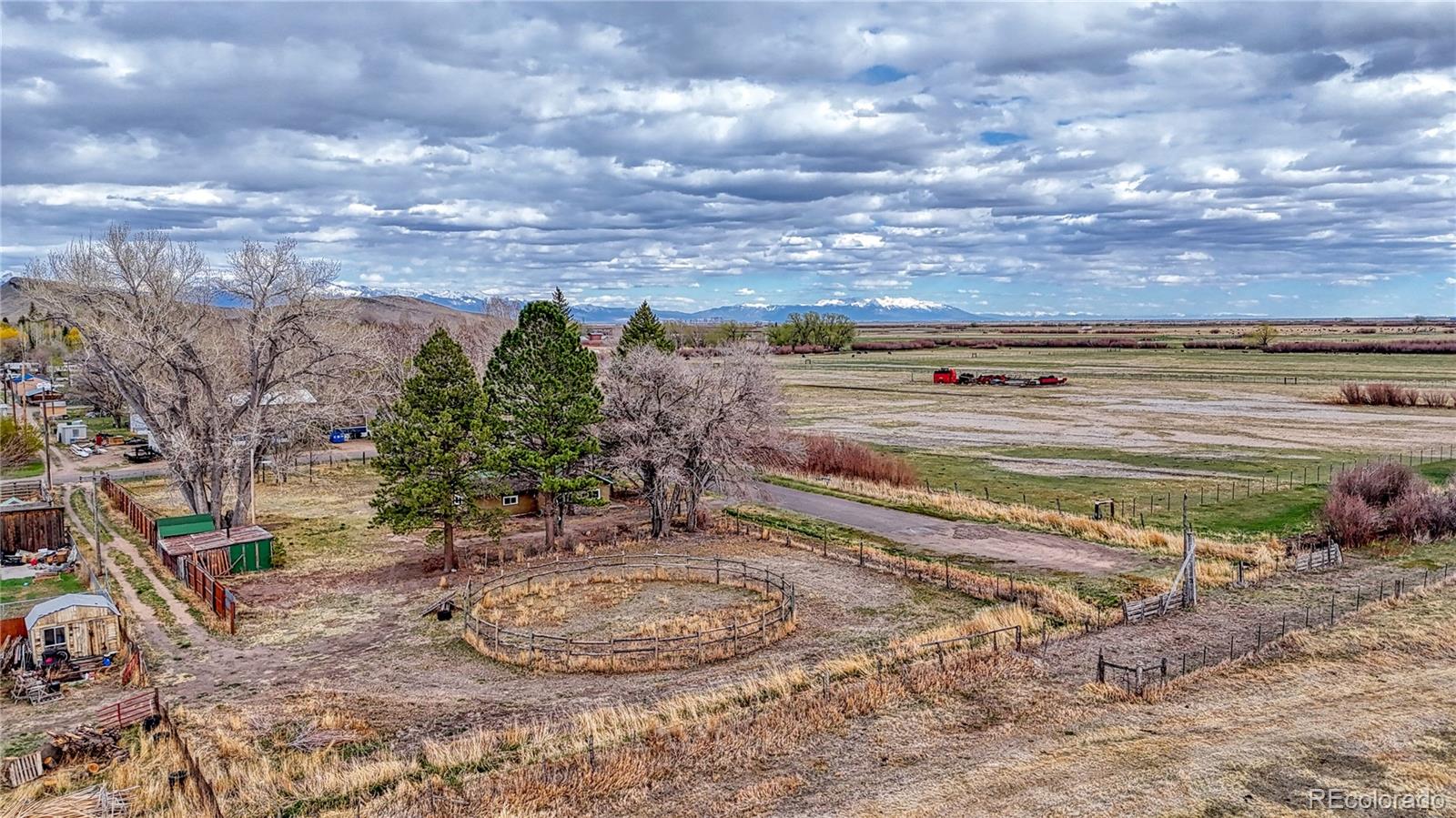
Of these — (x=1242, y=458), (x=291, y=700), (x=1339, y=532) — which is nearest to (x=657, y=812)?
(x=291, y=700)

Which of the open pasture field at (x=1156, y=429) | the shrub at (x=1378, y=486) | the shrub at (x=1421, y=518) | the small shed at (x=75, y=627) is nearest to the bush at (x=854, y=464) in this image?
the open pasture field at (x=1156, y=429)

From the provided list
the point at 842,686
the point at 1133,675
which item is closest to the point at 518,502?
the point at 842,686

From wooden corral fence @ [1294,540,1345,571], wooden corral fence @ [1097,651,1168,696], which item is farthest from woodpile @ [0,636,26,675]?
wooden corral fence @ [1294,540,1345,571]

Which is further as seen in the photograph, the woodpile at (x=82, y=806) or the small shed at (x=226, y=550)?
the small shed at (x=226, y=550)

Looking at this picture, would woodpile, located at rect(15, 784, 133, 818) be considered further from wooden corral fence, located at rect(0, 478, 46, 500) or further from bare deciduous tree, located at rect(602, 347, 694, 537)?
wooden corral fence, located at rect(0, 478, 46, 500)

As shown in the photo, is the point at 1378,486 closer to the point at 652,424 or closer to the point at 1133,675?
the point at 1133,675

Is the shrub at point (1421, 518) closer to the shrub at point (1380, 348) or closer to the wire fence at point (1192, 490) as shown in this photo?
the wire fence at point (1192, 490)

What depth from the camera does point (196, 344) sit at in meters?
42.4

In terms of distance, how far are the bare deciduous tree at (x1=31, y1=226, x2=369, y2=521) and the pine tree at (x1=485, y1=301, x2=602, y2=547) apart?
30.9 feet

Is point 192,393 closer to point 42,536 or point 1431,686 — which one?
point 42,536

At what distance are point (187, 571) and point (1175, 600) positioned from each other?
119ft

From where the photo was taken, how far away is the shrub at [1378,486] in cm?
4181

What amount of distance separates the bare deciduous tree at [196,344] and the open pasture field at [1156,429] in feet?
120

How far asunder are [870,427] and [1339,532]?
4416cm
